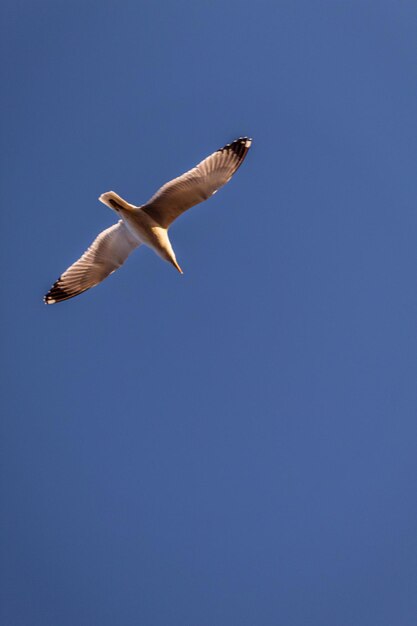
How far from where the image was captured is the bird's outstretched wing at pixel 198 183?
27.3 feet

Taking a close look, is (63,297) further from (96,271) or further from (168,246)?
(168,246)

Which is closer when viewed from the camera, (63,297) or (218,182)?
(218,182)

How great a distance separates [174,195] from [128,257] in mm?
1240

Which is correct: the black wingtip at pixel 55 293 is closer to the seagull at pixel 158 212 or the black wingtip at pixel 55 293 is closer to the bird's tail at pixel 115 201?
the seagull at pixel 158 212

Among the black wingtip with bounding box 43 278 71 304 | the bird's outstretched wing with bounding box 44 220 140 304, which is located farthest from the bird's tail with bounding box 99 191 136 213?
the black wingtip with bounding box 43 278 71 304

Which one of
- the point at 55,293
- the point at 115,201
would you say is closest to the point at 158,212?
the point at 115,201

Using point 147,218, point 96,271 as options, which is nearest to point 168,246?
point 147,218

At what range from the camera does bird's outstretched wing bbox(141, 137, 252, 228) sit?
27.3 feet

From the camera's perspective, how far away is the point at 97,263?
30.6 ft

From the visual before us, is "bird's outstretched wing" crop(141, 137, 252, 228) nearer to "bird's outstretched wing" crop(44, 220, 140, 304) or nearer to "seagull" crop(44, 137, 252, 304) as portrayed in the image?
"seagull" crop(44, 137, 252, 304)

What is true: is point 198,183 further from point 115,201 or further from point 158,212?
point 115,201

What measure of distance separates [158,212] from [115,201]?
456 millimetres

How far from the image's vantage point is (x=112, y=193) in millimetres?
8523

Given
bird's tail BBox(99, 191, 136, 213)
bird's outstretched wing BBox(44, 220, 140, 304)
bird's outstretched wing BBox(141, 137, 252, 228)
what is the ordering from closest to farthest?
bird's outstretched wing BBox(141, 137, 252, 228)
bird's tail BBox(99, 191, 136, 213)
bird's outstretched wing BBox(44, 220, 140, 304)
